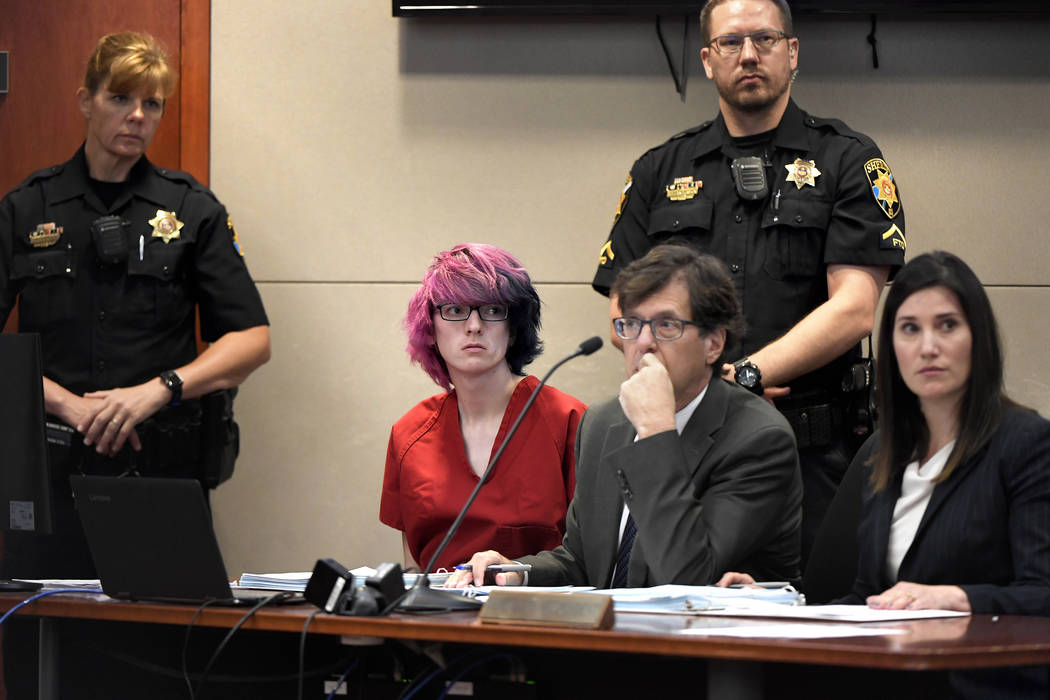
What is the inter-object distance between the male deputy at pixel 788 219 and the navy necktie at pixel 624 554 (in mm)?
611

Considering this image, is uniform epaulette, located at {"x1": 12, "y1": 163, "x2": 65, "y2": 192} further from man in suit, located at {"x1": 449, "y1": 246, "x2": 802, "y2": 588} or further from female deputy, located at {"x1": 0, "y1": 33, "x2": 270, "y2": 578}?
man in suit, located at {"x1": 449, "y1": 246, "x2": 802, "y2": 588}

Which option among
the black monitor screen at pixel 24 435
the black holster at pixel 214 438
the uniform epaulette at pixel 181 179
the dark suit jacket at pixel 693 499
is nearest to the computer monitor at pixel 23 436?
the black monitor screen at pixel 24 435

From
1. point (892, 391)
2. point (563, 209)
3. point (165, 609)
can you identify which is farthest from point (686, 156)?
point (165, 609)

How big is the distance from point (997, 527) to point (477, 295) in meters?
1.15

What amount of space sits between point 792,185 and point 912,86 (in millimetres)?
854

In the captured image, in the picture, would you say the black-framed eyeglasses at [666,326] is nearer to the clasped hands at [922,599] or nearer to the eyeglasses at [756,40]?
the clasped hands at [922,599]

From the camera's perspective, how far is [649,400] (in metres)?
1.95

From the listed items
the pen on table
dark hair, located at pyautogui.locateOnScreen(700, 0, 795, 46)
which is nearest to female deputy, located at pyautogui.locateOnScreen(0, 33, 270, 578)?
the pen on table

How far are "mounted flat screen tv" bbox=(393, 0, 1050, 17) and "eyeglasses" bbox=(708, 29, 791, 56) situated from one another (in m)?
0.58

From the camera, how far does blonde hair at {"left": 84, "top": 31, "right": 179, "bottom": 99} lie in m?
→ 3.03

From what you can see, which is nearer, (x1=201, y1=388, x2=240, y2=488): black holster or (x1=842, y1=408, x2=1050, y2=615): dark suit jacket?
(x1=842, y1=408, x2=1050, y2=615): dark suit jacket

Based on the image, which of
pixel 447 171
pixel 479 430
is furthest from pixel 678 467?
pixel 447 171

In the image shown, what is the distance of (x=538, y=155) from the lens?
3.47m

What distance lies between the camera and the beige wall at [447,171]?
331 centimetres
